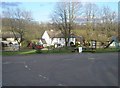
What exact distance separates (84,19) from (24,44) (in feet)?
A: 51.4

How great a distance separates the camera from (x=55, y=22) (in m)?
66.1

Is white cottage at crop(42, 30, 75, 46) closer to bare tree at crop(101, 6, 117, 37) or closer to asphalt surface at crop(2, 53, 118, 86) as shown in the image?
bare tree at crop(101, 6, 117, 37)

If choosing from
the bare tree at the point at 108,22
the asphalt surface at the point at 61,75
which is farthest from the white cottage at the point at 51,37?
the asphalt surface at the point at 61,75

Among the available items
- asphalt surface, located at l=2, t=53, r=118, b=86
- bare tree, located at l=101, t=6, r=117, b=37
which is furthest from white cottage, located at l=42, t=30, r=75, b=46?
asphalt surface, located at l=2, t=53, r=118, b=86

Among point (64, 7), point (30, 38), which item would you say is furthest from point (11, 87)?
point (30, 38)

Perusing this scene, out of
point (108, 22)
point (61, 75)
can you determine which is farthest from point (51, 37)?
point (61, 75)

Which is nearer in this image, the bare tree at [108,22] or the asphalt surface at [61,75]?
the asphalt surface at [61,75]

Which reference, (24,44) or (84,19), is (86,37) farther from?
→ (24,44)

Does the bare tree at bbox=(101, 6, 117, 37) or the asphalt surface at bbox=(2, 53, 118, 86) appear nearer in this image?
the asphalt surface at bbox=(2, 53, 118, 86)

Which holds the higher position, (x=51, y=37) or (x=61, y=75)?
(x=61, y=75)

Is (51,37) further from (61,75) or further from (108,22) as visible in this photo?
(61,75)

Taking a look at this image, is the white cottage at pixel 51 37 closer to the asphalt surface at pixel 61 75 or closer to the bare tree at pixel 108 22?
the bare tree at pixel 108 22

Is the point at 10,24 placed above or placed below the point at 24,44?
above

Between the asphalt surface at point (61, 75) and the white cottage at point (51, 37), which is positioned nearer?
the asphalt surface at point (61, 75)
